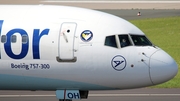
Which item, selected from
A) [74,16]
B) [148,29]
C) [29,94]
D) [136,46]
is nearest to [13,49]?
[74,16]

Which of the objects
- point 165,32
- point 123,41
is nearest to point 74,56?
point 123,41

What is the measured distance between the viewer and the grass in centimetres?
4516

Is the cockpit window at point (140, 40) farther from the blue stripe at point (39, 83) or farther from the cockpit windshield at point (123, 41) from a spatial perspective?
the blue stripe at point (39, 83)

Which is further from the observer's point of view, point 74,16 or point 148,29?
point 148,29

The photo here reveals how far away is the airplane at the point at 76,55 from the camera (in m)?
21.8

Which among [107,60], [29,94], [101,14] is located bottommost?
[29,94]

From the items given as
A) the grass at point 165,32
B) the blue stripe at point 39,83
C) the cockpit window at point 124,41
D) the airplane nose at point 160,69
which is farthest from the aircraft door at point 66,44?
the grass at point 165,32

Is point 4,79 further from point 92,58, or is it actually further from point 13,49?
point 92,58

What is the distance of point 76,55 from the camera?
21938 mm

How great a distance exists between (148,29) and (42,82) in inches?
1262

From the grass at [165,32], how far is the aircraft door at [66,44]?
18.9 meters

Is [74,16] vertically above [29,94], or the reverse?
[74,16]

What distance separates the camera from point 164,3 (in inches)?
3014

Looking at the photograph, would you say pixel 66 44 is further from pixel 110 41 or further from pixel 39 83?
pixel 39 83
